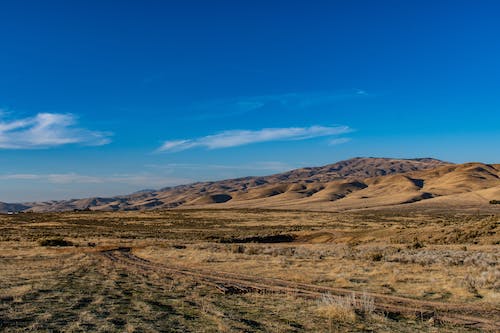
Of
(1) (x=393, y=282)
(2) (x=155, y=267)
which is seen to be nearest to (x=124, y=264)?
(2) (x=155, y=267)

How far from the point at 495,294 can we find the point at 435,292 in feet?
6.90

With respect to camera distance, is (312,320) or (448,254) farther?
(448,254)

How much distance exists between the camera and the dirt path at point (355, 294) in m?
12.8

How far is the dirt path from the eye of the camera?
12766mm

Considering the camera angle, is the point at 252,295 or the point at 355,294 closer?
the point at 252,295

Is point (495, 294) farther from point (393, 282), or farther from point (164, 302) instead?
point (164, 302)

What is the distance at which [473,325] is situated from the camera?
11.9 m

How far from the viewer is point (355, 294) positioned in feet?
54.5

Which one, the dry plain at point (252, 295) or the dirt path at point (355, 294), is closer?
the dry plain at point (252, 295)

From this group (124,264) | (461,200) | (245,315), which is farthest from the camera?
(461,200)

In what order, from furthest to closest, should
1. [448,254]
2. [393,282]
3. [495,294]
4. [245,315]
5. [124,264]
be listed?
[448,254] → [124,264] → [393,282] → [495,294] → [245,315]

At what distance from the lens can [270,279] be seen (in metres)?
20.9

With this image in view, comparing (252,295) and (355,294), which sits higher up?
(252,295)

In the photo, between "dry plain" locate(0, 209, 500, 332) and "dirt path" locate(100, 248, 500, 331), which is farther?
"dirt path" locate(100, 248, 500, 331)
